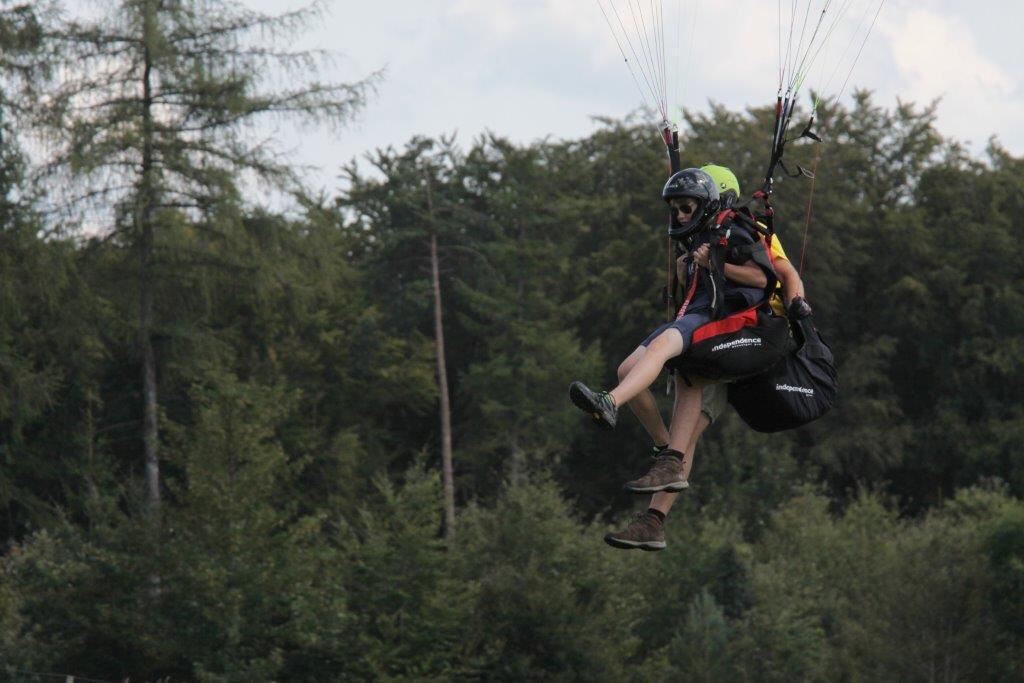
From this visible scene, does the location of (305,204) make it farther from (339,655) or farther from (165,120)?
(339,655)

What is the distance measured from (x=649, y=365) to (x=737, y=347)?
0.65 m

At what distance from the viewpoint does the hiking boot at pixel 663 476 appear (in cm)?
958

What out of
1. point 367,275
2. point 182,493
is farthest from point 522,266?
point 182,493

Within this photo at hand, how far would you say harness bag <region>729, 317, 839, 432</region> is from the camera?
1020 centimetres

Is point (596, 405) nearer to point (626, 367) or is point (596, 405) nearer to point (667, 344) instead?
point (626, 367)

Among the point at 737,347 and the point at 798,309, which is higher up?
the point at 798,309

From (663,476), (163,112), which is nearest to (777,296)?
(663,476)

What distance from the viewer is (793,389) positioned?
10.2 meters

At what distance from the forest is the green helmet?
61.7 feet

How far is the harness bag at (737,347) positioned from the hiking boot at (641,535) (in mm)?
836

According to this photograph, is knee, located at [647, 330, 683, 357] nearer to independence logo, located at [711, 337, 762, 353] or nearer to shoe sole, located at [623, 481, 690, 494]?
independence logo, located at [711, 337, 762, 353]

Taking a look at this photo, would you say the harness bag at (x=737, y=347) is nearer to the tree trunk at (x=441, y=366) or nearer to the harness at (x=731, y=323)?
the harness at (x=731, y=323)

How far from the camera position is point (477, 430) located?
1998 inches

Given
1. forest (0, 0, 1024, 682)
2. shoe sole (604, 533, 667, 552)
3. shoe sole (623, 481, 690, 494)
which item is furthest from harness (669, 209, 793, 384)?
forest (0, 0, 1024, 682)
